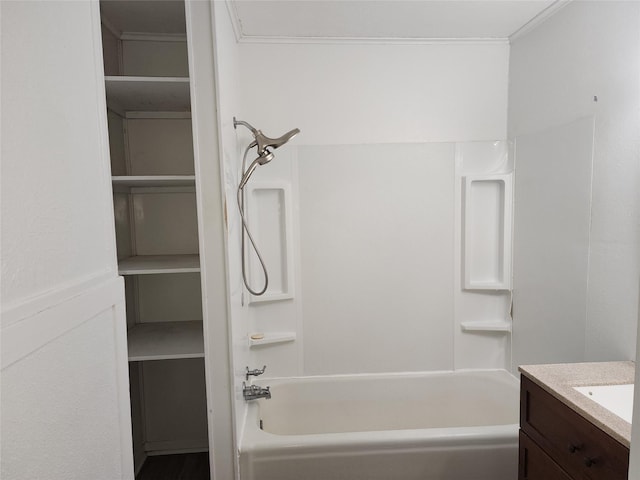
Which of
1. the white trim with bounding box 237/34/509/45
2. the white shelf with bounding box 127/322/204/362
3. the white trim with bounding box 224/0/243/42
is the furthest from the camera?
the white trim with bounding box 237/34/509/45

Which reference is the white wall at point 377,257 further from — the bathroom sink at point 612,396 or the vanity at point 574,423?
the bathroom sink at point 612,396

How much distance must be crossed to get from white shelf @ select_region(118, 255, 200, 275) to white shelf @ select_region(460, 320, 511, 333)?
1.69 m

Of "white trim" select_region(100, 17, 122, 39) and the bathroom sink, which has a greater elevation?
"white trim" select_region(100, 17, 122, 39)

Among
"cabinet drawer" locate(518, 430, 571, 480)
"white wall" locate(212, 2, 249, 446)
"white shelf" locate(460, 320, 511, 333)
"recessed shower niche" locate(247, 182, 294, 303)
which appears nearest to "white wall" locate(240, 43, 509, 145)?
"white wall" locate(212, 2, 249, 446)

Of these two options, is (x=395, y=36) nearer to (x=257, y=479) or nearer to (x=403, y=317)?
(x=403, y=317)

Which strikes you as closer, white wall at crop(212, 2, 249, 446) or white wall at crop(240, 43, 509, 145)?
white wall at crop(212, 2, 249, 446)

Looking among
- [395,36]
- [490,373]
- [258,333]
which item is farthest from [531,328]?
[395,36]

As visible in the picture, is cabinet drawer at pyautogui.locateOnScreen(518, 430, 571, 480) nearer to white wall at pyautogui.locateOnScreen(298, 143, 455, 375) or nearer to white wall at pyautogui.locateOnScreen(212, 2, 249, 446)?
white wall at pyautogui.locateOnScreen(298, 143, 455, 375)

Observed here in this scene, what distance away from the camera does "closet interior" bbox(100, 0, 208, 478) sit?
1.96 m

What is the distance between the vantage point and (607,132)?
5.31 feet

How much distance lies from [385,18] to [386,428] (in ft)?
7.70

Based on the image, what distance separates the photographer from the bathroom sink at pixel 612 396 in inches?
48.9

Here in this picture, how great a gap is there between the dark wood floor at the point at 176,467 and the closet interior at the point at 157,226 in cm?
3

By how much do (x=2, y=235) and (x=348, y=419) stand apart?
2.24 meters
